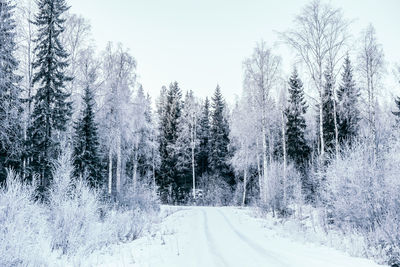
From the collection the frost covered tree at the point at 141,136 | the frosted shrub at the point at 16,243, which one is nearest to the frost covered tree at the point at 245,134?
the frost covered tree at the point at 141,136

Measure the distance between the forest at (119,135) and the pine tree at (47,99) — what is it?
0.23 ft

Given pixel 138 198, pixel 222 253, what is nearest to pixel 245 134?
pixel 138 198

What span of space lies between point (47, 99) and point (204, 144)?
29571 millimetres

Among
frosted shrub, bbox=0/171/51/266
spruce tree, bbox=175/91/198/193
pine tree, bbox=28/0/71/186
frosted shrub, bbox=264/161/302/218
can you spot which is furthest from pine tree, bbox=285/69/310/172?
frosted shrub, bbox=0/171/51/266

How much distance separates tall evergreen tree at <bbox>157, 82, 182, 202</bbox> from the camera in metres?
40.3

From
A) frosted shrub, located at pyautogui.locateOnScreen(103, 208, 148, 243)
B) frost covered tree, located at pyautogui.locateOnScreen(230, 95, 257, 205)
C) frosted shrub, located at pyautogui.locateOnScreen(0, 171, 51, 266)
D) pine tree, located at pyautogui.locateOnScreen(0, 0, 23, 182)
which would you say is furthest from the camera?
frost covered tree, located at pyautogui.locateOnScreen(230, 95, 257, 205)

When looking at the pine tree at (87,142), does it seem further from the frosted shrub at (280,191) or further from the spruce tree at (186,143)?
the spruce tree at (186,143)

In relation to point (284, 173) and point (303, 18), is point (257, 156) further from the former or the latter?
point (303, 18)

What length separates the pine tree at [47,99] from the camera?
60.2 ft

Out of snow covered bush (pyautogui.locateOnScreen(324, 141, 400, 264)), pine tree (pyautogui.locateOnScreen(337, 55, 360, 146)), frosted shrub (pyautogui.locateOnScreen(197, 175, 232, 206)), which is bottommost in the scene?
frosted shrub (pyautogui.locateOnScreen(197, 175, 232, 206))

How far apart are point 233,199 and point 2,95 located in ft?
95.2

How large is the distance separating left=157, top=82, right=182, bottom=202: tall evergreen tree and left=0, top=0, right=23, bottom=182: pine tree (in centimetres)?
2394

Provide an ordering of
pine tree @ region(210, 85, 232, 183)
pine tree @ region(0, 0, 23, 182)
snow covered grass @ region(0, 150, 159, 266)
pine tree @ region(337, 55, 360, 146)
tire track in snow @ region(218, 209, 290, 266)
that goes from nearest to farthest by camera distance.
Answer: snow covered grass @ region(0, 150, 159, 266)
tire track in snow @ region(218, 209, 290, 266)
pine tree @ region(0, 0, 23, 182)
pine tree @ region(337, 55, 360, 146)
pine tree @ region(210, 85, 232, 183)

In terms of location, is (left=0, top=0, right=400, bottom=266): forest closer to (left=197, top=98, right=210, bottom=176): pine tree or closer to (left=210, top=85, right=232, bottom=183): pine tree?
(left=210, top=85, right=232, bottom=183): pine tree
